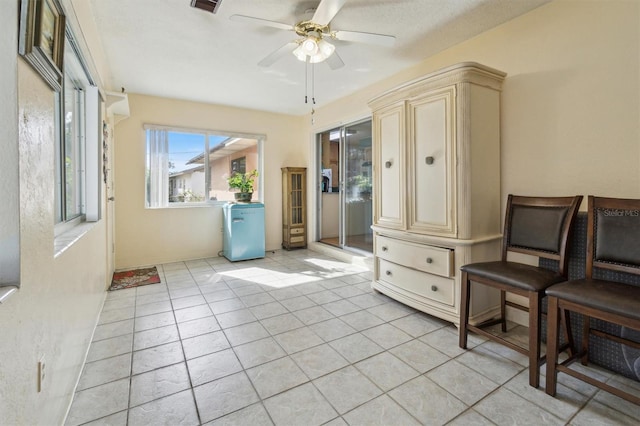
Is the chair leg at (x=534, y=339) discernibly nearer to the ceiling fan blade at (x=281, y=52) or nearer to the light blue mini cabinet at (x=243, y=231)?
the ceiling fan blade at (x=281, y=52)

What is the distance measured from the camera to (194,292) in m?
3.26

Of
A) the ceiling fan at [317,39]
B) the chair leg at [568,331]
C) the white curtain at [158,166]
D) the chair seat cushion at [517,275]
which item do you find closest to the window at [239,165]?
the white curtain at [158,166]

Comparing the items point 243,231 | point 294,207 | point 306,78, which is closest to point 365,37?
point 306,78

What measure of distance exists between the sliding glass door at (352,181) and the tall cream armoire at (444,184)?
158cm

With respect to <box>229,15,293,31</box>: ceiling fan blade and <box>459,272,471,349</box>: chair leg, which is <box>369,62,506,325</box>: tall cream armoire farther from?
<box>229,15,293,31</box>: ceiling fan blade

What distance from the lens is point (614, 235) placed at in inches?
68.5

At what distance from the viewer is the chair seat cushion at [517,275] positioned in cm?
176

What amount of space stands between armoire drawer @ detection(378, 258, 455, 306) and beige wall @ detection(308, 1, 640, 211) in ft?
2.98

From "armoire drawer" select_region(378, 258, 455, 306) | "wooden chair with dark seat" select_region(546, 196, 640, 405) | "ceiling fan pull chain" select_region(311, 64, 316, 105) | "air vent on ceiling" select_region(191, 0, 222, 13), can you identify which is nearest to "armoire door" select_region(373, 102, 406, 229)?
"armoire drawer" select_region(378, 258, 455, 306)

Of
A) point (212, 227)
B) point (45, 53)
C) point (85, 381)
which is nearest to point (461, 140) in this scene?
point (45, 53)

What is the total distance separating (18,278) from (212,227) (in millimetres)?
4026

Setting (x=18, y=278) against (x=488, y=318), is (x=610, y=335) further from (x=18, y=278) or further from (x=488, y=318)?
(x=18, y=278)

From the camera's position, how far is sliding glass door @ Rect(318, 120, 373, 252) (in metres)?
4.46

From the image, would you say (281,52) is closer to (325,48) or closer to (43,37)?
(325,48)
